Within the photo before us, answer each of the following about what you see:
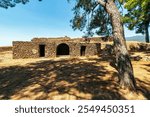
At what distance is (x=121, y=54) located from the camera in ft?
39.8

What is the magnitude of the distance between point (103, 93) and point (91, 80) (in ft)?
6.97

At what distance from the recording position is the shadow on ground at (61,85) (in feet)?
36.2

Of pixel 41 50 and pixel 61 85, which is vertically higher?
pixel 41 50

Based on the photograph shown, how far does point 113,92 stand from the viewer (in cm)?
1129

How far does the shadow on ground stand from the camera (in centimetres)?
1102

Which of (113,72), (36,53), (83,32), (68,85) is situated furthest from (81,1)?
(36,53)

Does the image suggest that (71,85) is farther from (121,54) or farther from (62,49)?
(62,49)

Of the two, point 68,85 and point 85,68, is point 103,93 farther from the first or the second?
point 85,68

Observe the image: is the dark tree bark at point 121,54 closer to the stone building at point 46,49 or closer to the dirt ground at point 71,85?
the dirt ground at point 71,85

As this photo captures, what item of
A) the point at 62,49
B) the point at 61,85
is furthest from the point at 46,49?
the point at 61,85

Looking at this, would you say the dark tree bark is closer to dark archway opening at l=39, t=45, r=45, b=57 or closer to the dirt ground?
the dirt ground

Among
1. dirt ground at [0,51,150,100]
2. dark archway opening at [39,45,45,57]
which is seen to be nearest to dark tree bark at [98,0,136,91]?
dirt ground at [0,51,150,100]

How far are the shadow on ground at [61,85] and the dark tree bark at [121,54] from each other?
0.61 meters

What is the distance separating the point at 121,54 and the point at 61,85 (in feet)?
10.4
